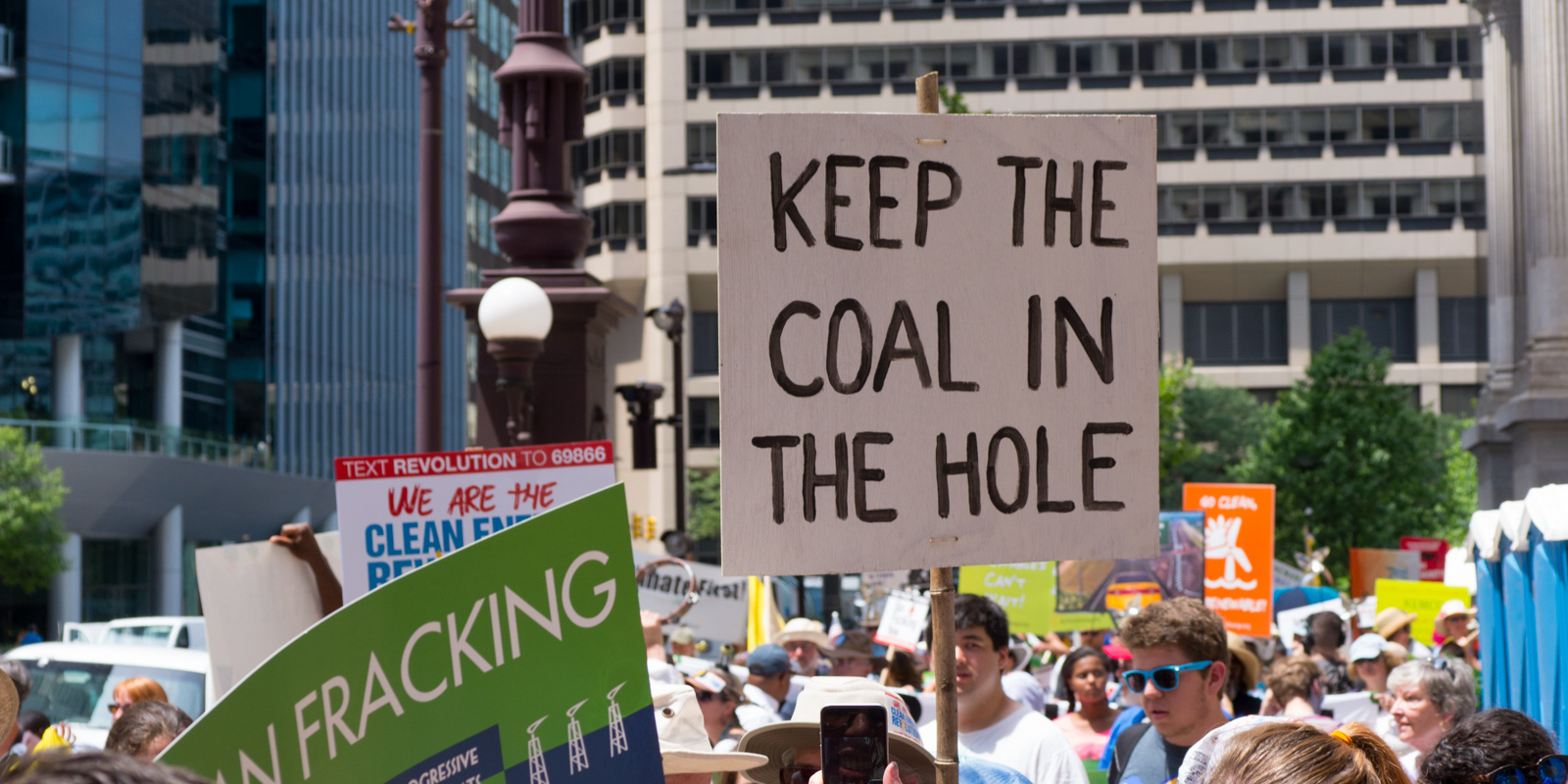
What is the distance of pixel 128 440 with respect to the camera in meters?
50.6

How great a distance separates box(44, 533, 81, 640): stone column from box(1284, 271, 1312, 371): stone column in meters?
45.2

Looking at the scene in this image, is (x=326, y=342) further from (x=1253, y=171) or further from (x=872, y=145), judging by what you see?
(x=872, y=145)

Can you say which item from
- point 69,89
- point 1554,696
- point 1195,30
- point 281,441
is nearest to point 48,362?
point 69,89

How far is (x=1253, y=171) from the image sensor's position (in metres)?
68.1

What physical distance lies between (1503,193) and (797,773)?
92.9ft

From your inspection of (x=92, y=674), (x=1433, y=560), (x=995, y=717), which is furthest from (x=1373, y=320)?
(x=995, y=717)

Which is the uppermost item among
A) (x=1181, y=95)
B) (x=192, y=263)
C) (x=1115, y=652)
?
(x=1181, y=95)

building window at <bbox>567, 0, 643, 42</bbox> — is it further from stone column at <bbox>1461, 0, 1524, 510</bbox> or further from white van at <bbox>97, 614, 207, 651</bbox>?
white van at <bbox>97, 614, 207, 651</bbox>

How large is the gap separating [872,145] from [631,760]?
1271mm

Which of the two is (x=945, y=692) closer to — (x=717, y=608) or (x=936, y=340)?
(x=936, y=340)

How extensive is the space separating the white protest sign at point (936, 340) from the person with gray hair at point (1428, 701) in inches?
117

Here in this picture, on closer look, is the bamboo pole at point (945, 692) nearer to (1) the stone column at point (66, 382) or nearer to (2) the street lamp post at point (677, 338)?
(2) the street lamp post at point (677, 338)

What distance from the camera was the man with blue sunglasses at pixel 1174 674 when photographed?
4.83 metres

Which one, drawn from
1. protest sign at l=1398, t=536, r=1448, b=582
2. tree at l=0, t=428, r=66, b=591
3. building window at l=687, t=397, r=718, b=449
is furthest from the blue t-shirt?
building window at l=687, t=397, r=718, b=449
